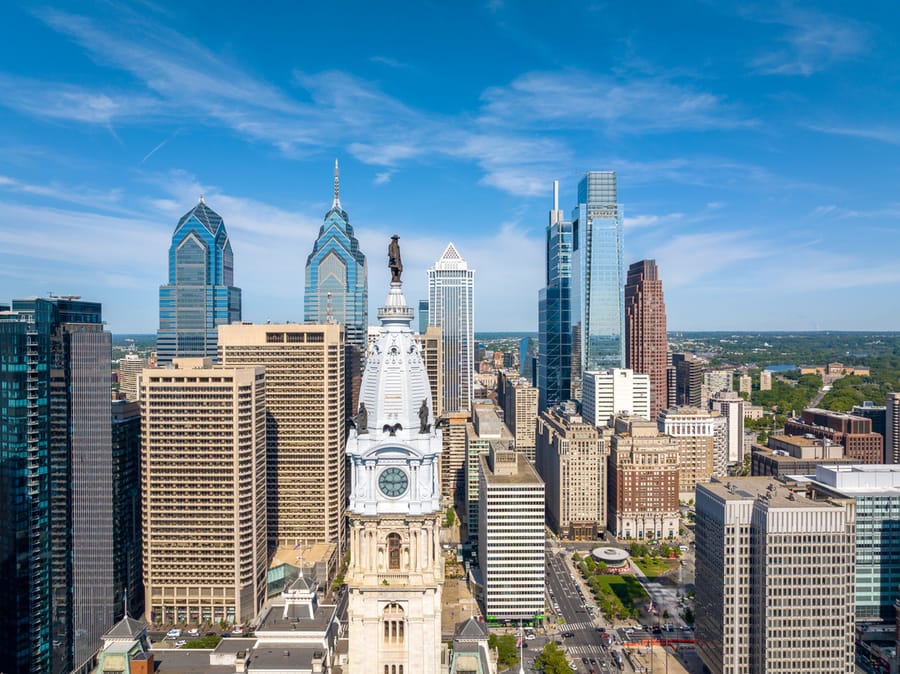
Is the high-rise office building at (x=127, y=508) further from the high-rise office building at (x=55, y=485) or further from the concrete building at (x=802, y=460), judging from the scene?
the concrete building at (x=802, y=460)

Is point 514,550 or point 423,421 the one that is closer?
point 423,421

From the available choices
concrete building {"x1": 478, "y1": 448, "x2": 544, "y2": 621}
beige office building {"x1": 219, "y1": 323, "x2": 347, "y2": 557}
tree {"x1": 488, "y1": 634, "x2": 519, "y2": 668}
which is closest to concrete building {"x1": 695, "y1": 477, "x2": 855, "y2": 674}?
tree {"x1": 488, "y1": 634, "x2": 519, "y2": 668}

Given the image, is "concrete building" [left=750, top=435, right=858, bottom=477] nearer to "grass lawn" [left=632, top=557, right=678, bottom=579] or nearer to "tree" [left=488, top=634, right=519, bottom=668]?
"grass lawn" [left=632, top=557, right=678, bottom=579]

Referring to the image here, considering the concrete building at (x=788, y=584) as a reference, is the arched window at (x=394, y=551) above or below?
above

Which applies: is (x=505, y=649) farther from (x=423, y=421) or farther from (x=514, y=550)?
(x=423, y=421)

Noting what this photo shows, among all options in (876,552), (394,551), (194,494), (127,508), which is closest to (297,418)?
(194,494)

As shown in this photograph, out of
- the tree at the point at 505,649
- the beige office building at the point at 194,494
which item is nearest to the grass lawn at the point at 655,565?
the tree at the point at 505,649
